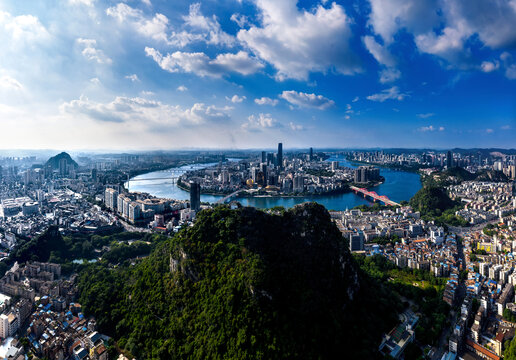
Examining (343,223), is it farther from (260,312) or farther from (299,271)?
(260,312)

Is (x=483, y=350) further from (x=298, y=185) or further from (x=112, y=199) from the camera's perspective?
(x=298, y=185)

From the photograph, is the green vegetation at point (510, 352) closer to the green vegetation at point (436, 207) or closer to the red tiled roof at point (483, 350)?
the red tiled roof at point (483, 350)

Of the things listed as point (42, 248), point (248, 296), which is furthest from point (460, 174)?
point (42, 248)

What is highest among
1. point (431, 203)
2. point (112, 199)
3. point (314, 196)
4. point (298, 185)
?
point (298, 185)

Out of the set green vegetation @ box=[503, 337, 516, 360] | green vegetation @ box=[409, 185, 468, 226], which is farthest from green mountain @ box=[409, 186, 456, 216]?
green vegetation @ box=[503, 337, 516, 360]

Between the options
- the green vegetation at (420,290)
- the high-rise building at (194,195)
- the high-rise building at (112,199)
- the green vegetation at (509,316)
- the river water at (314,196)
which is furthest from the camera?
the river water at (314,196)

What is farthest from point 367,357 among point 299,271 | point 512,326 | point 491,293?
point 491,293

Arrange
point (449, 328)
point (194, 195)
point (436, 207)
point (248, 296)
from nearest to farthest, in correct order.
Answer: point (248, 296)
point (449, 328)
point (194, 195)
point (436, 207)

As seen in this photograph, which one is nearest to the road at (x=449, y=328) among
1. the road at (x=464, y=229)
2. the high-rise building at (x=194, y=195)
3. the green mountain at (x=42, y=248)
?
the road at (x=464, y=229)
